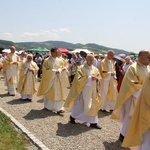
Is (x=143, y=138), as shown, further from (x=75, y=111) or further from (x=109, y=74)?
(x=109, y=74)

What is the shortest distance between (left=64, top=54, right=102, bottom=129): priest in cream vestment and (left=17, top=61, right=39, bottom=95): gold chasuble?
431 centimetres

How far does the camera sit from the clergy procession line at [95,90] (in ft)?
16.4

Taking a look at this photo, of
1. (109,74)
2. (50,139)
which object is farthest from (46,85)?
(50,139)

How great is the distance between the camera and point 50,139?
22.2 feet

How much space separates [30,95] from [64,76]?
251cm

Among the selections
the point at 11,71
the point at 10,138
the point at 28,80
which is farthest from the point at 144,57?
the point at 11,71

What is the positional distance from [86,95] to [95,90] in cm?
29

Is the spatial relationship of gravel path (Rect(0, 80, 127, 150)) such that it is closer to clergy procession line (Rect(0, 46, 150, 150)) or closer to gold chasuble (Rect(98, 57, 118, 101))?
clergy procession line (Rect(0, 46, 150, 150))

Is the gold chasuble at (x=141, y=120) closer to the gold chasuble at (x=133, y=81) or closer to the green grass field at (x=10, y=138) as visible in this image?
the gold chasuble at (x=133, y=81)

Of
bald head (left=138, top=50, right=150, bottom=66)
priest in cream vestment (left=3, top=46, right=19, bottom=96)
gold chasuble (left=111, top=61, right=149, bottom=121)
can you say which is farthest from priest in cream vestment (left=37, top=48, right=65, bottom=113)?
bald head (left=138, top=50, right=150, bottom=66)

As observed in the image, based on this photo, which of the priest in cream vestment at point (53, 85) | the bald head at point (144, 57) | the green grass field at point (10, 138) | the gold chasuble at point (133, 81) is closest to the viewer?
the bald head at point (144, 57)

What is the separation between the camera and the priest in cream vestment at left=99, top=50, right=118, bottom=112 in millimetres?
10016

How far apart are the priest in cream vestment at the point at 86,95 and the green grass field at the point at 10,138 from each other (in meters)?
1.65

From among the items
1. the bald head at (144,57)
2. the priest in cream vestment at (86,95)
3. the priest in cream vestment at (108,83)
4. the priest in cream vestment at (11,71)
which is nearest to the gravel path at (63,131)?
Result: the priest in cream vestment at (86,95)
